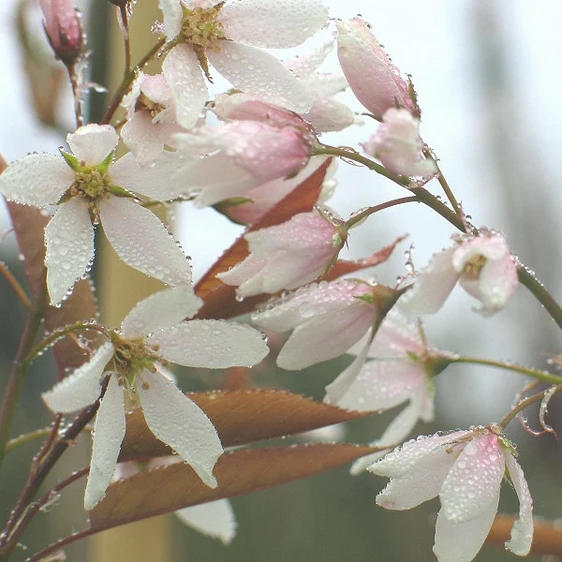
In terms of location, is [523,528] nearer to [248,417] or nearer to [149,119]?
[248,417]

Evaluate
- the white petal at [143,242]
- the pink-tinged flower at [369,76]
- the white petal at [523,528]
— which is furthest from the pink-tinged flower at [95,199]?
the white petal at [523,528]

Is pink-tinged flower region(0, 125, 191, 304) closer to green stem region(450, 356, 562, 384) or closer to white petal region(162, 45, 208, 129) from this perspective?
white petal region(162, 45, 208, 129)

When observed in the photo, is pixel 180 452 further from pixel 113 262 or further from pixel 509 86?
pixel 509 86

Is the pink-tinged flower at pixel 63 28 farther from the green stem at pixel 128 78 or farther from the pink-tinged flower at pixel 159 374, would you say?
the pink-tinged flower at pixel 159 374

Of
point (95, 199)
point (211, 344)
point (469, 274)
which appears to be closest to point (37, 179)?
point (95, 199)

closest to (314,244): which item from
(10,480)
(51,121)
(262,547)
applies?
(51,121)

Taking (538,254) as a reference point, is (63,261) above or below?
above
